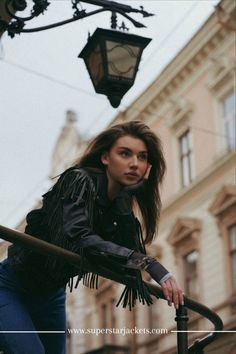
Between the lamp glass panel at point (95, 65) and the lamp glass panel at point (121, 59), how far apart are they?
7 centimetres

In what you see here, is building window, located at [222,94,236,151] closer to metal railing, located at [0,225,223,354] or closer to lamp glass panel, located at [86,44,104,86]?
lamp glass panel, located at [86,44,104,86]

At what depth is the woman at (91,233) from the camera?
298 centimetres

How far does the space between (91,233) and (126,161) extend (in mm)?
392

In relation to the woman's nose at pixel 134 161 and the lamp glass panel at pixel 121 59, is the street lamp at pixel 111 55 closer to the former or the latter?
the lamp glass panel at pixel 121 59

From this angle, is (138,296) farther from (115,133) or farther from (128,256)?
(115,133)

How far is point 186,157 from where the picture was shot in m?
20.1

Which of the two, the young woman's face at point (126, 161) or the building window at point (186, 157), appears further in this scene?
the building window at point (186, 157)

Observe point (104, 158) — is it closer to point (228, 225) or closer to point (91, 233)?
point (91, 233)

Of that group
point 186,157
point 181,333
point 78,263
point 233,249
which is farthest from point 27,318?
point 186,157

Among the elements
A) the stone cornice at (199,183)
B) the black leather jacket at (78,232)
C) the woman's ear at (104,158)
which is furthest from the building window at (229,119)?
the black leather jacket at (78,232)

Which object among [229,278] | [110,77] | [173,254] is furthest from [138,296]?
[173,254]

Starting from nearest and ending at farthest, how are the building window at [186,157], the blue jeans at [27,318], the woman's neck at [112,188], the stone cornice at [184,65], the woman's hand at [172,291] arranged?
the woman's hand at [172,291]
the blue jeans at [27,318]
the woman's neck at [112,188]
the stone cornice at [184,65]
the building window at [186,157]

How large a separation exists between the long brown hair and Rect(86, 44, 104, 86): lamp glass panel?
2.24 meters

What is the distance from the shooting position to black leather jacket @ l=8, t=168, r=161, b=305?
2969 millimetres
